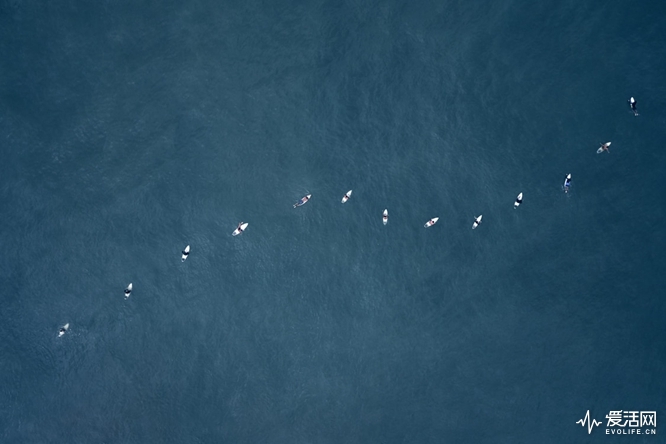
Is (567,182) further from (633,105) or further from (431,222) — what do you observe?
(431,222)

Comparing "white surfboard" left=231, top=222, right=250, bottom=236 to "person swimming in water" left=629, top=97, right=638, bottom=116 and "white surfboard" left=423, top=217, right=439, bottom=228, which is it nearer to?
"white surfboard" left=423, top=217, right=439, bottom=228

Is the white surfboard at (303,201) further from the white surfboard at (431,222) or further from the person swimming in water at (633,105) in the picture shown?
the person swimming in water at (633,105)

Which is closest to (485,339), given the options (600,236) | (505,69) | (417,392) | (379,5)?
(417,392)

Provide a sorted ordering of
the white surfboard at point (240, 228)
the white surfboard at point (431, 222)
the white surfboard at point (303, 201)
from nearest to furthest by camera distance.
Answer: the white surfboard at point (431, 222) < the white surfboard at point (240, 228) < the white surfboard at point (303, 201)

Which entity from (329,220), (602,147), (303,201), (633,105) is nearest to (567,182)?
(602,147)

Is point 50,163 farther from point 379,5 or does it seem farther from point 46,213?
point 379,5

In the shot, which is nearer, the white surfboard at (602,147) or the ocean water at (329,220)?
the ocean water at (329,220)

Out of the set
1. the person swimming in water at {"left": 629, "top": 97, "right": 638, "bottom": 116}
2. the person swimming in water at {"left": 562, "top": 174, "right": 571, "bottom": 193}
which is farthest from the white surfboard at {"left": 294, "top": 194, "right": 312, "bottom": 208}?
→ the person swimming in water at {"left": 629, "top": 97, "right": 638, "bottom": 116}

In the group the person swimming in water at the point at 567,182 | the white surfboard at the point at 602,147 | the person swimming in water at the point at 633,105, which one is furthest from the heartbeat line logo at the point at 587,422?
the person swimming in water at the point at 633,105
